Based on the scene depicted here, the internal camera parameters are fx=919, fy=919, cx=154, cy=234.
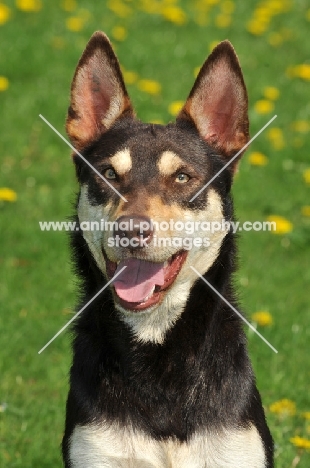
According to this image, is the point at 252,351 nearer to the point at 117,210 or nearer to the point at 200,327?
the point at 200,327

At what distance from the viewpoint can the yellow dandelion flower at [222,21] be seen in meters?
12.4

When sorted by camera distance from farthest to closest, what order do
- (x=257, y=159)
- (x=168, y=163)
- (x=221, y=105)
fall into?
(x=257, y=159) < (x=221, y=105) < (x=168, y=163)

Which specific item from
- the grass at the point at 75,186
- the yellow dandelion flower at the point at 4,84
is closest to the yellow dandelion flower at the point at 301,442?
the grass at the point at 75,186

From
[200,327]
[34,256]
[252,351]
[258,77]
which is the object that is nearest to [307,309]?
[252,351]

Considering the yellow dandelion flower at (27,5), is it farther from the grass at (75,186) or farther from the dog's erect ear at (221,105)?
the dog's erect ear at (221,105)

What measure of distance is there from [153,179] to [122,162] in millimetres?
185

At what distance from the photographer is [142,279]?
4.39m

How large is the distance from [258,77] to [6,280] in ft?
16.2

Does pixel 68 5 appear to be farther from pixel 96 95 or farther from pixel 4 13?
pixel 96 95

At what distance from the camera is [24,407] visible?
5863mm

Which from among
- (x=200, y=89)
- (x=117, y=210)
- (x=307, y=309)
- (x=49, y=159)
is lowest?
(x=49, y=159)

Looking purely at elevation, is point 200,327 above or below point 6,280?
above

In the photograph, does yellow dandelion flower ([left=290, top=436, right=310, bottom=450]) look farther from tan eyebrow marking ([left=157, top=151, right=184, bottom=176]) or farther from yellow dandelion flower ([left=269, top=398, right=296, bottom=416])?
tan eyebrow marking ([left=157, top=151, right=184, bottom=176])

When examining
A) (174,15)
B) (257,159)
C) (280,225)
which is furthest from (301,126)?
(174,15)
